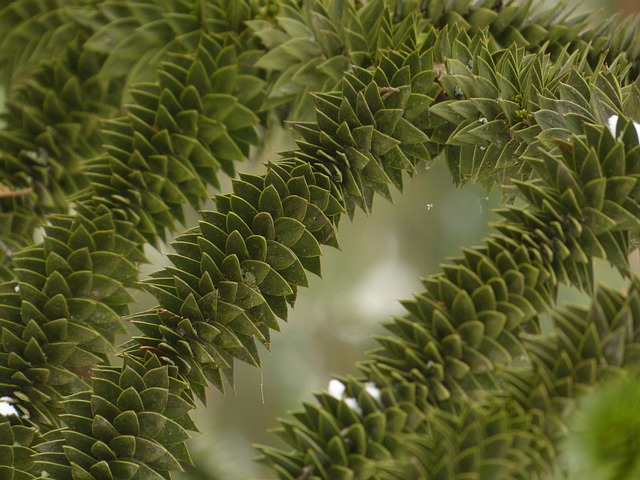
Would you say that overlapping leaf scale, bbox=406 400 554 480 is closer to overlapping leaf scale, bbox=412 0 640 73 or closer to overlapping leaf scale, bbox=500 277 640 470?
overlapping leaf scale, bbox=500 277 640 470

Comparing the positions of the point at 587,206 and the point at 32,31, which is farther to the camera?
the point at 32,31

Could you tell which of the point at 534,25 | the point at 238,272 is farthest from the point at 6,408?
the point at 534,25

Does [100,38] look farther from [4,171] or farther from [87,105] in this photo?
[4,171]

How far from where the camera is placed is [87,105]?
862 mm

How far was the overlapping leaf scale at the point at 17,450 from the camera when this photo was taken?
550 millimetres

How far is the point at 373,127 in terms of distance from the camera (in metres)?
0.60

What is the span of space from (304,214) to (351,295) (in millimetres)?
1310

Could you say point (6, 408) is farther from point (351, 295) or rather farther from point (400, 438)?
point (351, 295)

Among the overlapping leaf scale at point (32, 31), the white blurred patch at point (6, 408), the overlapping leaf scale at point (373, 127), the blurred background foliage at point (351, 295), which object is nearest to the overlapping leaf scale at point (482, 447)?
the overlapping leaf scale at point (373, 127)

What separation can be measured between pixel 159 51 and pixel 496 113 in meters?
0.40

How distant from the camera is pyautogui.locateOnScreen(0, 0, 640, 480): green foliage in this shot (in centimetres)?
44

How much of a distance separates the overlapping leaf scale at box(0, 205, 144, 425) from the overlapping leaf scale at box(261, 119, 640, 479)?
26 centimetres

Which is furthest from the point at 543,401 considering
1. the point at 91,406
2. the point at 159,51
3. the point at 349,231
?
the point at 349,231

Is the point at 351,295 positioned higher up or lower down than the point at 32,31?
higher up
